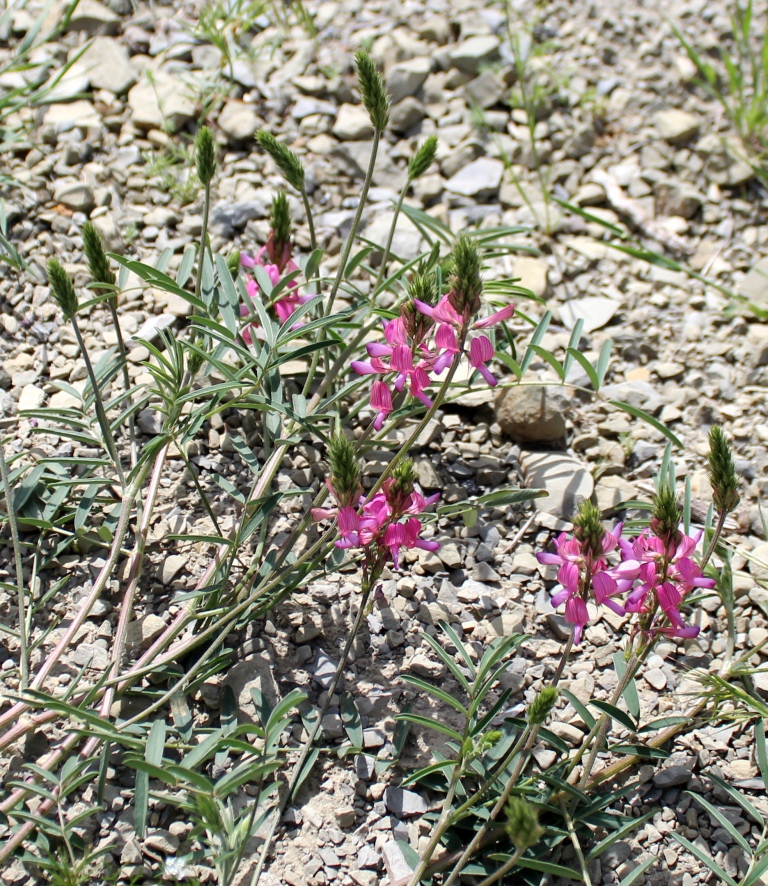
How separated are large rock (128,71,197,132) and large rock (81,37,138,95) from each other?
2.8 inches

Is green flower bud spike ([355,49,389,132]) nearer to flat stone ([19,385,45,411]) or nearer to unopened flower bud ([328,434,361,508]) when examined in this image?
unopened flower bud ([328,434,361,508])

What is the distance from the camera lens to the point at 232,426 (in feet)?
10.2

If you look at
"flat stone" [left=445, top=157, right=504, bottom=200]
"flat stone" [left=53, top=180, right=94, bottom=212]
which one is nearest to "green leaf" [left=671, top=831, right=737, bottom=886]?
"flat stone" [left=445, top=157, right=504, bottom=200]

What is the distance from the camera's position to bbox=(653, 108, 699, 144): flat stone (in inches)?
167

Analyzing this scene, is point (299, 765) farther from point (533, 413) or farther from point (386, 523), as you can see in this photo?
point (533, 413)

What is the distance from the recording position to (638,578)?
6.74 feet

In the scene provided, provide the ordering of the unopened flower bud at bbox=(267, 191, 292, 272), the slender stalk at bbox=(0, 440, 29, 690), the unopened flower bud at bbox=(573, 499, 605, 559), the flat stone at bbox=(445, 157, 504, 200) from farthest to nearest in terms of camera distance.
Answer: the flat stone at bbox=(445, 157, 504, 200)
the unopened flower bud at bbox=(267, 191, 292, 272)
the slender stalk at bbox=(0, 440, 29, 690)
the unopened flower bud at bbox=(573, 499, 605, 559)

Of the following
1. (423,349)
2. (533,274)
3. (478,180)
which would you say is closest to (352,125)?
(478,180)

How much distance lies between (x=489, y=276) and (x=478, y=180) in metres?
0.61

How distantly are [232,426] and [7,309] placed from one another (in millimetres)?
1021

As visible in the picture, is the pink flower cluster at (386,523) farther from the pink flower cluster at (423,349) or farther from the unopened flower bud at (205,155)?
the unopened flower bud at (205,155)

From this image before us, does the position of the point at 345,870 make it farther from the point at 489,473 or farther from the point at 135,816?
the point at 489,473

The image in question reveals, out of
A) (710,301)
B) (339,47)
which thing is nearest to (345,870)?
(710,301)

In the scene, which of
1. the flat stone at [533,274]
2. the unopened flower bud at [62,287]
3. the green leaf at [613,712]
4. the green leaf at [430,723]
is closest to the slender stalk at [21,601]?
the unopened flower bud at [62,287]
